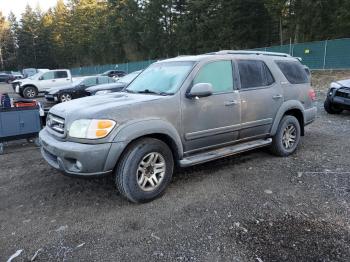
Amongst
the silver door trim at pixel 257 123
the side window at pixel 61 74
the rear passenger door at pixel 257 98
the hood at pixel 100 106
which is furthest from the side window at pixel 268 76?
the side window at pixel 61 74

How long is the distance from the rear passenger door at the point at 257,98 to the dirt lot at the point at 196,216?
2.14 feet

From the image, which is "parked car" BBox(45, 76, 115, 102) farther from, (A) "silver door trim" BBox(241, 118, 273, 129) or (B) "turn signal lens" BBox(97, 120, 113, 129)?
(B) "turn signal lens" BBox(97, 120, 113, 129)

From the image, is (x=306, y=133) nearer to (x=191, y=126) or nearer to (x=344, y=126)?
(x=344, y=126)

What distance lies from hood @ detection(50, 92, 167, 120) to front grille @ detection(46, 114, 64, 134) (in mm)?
60

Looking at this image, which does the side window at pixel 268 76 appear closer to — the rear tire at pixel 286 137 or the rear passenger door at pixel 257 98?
the rear passenger door at pixel 257 98

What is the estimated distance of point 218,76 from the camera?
4.98m

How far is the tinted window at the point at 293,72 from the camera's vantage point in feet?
19.6

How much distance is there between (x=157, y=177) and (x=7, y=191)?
224 centimetres

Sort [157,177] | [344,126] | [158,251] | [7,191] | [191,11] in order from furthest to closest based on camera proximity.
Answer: [191,11]
[344,126]
[7,191]
[157,177]
[158,251]

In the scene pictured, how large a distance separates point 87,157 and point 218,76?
2327mm

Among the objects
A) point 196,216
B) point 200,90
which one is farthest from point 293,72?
point 196,216

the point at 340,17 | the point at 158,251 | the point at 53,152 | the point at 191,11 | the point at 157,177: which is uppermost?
the point at 191,11

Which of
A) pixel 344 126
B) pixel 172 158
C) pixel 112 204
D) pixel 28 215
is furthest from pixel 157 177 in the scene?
pixel 344 126

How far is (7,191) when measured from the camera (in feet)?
15.7
